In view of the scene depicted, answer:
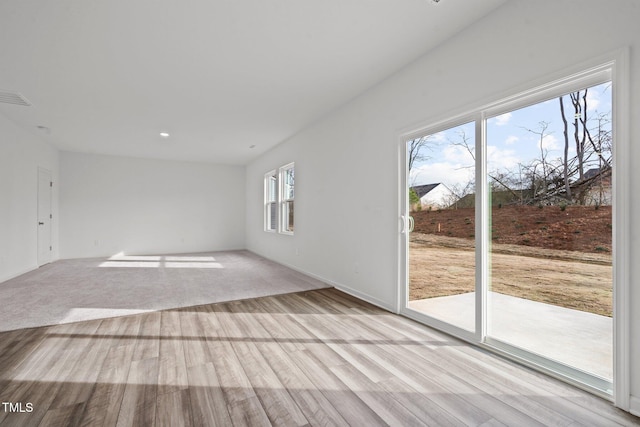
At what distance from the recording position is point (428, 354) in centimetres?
229

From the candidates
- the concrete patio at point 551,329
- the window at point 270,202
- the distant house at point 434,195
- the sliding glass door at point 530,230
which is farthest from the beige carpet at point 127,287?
the concrete patio at point 551,329

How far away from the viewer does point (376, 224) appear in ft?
11.7

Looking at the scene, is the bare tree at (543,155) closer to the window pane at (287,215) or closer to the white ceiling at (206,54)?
the white ceiling at (206,54)

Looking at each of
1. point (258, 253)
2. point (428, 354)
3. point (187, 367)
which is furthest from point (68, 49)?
point (258, 253)

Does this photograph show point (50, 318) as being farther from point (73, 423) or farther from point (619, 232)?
point (619, 232)

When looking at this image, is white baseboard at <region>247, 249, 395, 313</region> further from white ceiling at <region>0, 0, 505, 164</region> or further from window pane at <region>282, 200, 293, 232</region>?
white ceiling at <region>0, 0, 505, 164</region>

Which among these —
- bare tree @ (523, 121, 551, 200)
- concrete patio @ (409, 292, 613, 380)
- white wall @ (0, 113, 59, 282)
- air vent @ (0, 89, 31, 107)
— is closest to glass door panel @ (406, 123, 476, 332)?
concrete patio @ (409, 292, 613, 380)

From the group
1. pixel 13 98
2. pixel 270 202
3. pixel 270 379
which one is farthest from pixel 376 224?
pixel 13 98

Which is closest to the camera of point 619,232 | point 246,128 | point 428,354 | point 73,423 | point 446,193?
point 73,423

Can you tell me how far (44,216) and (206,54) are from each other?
19.1 ft

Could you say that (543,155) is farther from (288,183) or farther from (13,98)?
(13,98)

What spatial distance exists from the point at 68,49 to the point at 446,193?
3803mm

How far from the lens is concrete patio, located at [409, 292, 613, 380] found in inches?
73.5

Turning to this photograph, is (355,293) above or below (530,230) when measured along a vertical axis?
below
